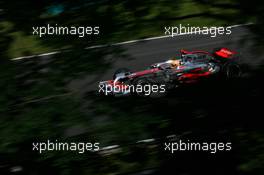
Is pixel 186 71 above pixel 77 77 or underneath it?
underneath

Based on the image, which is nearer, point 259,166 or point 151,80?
point 259,166

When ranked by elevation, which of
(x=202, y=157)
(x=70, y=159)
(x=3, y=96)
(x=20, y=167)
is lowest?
(x=202, y=157)

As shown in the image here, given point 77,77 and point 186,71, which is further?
point 186,71

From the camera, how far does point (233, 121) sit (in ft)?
25.5

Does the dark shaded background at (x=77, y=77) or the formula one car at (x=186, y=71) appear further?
the formula one car at (x=186, y=71)

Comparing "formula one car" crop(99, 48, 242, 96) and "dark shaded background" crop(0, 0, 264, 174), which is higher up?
"dark shaded background" crop(0, 0, 264, 174)

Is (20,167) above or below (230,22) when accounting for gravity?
below

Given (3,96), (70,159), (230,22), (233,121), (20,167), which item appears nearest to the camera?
(3,96)

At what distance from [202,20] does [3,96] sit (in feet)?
10.3

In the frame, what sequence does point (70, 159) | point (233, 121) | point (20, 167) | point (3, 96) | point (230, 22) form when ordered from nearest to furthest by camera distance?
point (3, 96)
point (70, 159)
point (230, 22)
point (20, 167)
point (233, 121)

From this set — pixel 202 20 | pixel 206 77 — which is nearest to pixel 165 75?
pixel 206 77

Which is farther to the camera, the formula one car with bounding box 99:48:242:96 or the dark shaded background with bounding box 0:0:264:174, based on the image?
the formula one car with bounding box 99:48:242:96

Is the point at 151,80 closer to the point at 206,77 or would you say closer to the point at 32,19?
the point at 206,77

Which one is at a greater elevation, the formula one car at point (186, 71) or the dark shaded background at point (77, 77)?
the dark shaded background at point (77, 77)
